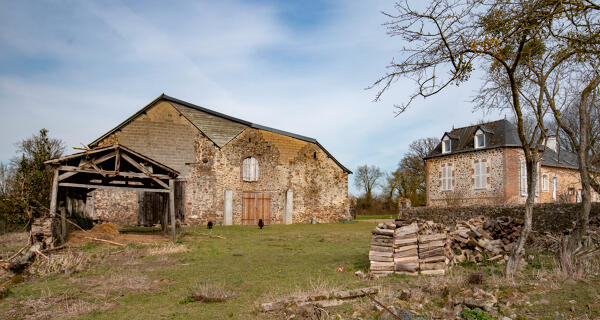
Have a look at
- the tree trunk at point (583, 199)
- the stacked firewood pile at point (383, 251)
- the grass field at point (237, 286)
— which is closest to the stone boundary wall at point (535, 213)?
the tree trunk at point (583, 199)

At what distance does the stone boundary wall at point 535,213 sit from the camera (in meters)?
13.0

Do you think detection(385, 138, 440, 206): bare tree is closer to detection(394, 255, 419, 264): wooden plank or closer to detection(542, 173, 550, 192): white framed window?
detection(542, 173, 550, 192): white framed window

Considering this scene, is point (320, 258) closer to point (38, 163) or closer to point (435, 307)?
point (435, 307)

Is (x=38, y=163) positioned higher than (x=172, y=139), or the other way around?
(x=172, y=139)

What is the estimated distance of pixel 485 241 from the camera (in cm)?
959

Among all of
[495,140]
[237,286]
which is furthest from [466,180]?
[237,286]

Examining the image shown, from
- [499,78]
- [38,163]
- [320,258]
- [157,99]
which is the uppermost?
[157,99]

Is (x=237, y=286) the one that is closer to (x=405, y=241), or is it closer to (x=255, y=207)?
(x=405, y=241)

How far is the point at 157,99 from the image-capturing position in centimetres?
2300

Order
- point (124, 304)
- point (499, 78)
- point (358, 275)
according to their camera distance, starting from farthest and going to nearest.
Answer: point (499, 78), point (358, 275), point (124, 304)

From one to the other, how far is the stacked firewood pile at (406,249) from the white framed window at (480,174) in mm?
20786

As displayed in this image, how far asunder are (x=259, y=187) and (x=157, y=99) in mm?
7933

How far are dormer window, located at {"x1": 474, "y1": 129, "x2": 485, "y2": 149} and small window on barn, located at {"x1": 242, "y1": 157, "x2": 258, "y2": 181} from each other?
15.7m

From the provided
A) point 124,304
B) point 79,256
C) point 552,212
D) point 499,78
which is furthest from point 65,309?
point 552,212
